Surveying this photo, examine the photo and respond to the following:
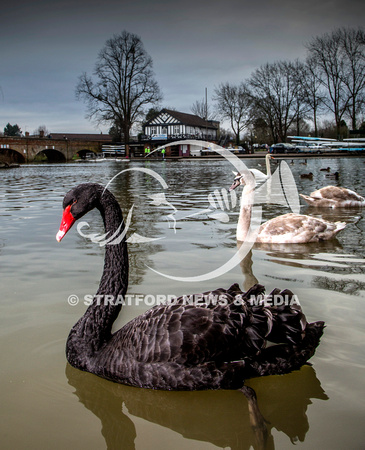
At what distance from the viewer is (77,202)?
312 centimetres

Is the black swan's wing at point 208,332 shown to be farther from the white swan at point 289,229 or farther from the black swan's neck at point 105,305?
the white swan at point 289,229

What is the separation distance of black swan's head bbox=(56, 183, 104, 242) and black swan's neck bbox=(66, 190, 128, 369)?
0.08 meters

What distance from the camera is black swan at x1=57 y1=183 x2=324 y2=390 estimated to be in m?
2.61

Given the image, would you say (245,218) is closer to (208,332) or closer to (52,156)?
(208,332)

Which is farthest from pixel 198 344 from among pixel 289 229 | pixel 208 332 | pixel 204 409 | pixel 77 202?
pixel 289 229

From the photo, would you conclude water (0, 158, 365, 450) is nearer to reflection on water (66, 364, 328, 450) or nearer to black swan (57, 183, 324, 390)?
reflection on water (66, 364, 328, 450)

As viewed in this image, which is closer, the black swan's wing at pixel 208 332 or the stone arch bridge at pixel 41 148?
the black swan's wing at pixel 208 332

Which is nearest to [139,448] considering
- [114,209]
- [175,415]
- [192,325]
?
[175,415]

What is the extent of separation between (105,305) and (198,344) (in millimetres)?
833

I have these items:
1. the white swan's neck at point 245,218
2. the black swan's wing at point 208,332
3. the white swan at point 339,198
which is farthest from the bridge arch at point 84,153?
the black swan's wing at point 208,332

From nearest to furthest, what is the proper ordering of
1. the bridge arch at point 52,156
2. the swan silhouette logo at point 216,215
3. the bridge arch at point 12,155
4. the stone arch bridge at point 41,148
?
the swan silhouette logo at point 216,215
the stone arch bridge at point 41,148
the bridge arch at point 12,155
the bridge arch at point 52,156

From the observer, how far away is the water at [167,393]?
2.41 m

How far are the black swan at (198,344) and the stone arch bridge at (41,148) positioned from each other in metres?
55.4

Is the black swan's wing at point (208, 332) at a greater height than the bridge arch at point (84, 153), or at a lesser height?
lesser
